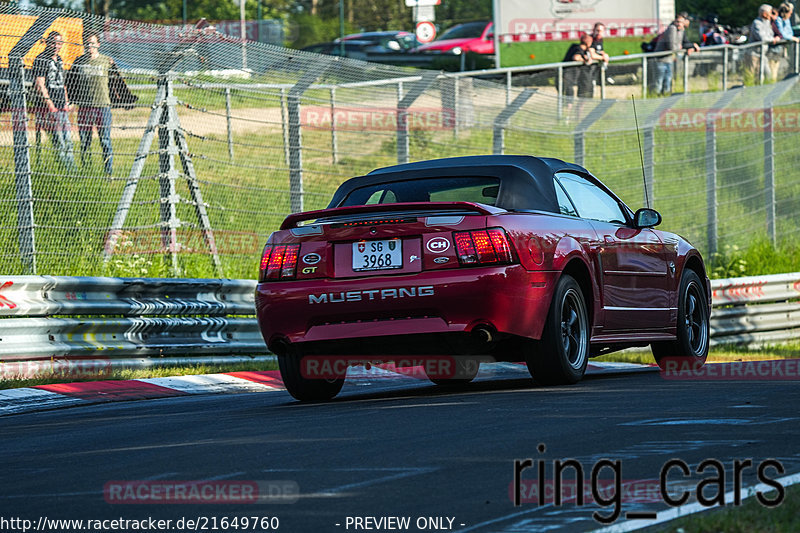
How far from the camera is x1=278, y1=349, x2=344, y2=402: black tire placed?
8.88m

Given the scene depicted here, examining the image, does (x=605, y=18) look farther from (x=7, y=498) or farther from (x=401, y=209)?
(x=7, y=498)

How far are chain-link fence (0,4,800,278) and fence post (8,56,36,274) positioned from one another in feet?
0.04

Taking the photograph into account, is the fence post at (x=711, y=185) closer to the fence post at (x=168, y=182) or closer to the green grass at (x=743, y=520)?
the fence post at (x=168, y=182)

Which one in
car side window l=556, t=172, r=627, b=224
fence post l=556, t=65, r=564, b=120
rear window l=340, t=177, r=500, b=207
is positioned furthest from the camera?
fence post l=556, t=65, r=564, b=120

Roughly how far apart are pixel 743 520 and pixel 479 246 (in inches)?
154

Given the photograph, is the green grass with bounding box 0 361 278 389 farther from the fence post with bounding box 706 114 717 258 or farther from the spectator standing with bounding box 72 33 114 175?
the fence post with bounding box 706 114 717 258

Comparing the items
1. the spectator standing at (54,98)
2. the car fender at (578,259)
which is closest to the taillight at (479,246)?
the car fender at (578,259)

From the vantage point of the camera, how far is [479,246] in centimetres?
820

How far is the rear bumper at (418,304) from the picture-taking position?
26.7 ft

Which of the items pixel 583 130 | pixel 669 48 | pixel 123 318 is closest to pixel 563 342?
pixel 123 318

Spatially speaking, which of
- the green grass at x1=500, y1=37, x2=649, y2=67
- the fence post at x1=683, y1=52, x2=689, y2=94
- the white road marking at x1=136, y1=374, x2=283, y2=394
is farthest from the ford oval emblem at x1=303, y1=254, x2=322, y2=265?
the green grass at x1=500, y1=37, x2=649, y2=67

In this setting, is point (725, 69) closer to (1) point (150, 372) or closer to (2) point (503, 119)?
(2) point (503, 119)

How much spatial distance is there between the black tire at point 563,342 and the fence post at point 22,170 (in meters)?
5.15

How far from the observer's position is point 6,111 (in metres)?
12.0
